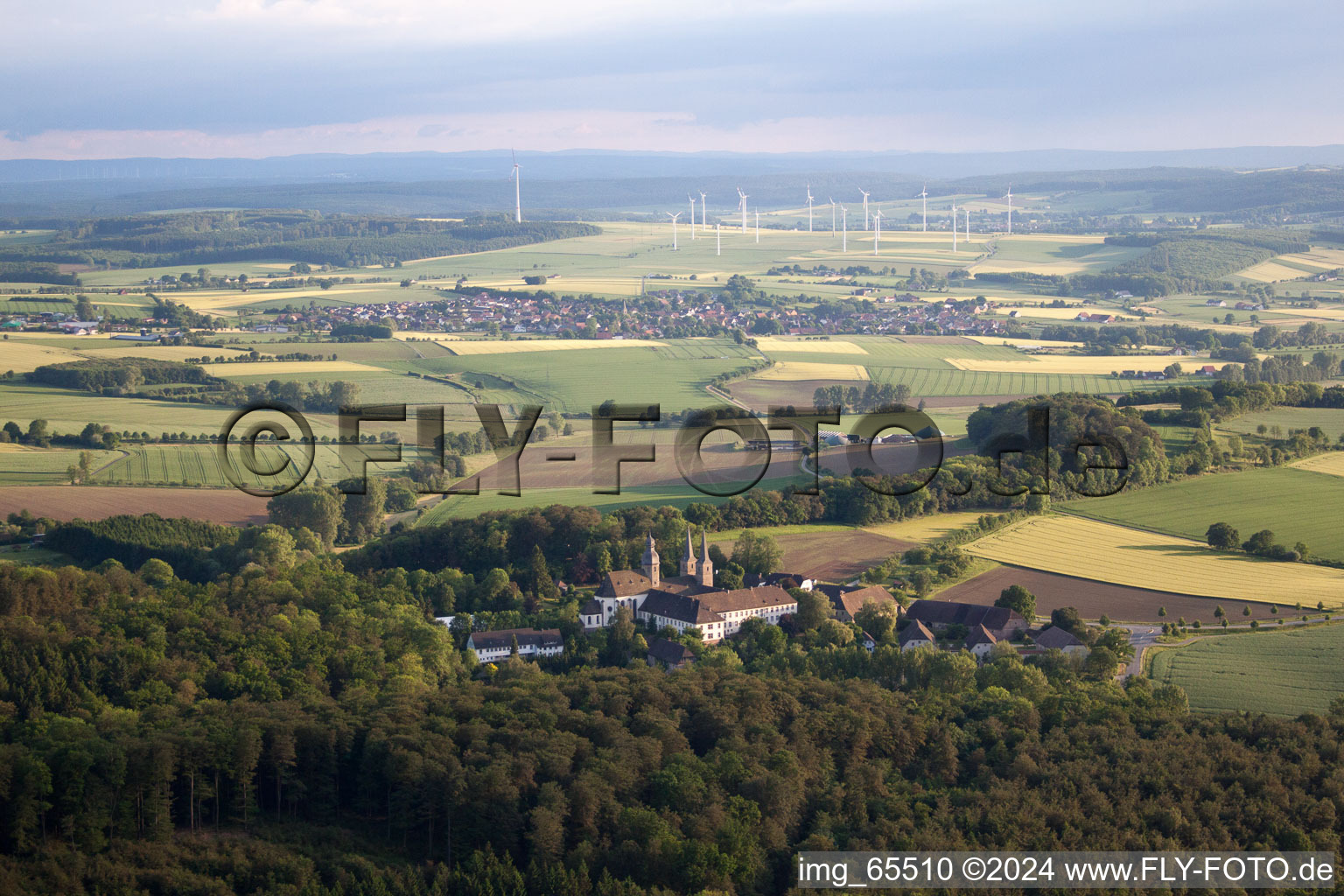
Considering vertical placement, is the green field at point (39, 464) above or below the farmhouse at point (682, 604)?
above

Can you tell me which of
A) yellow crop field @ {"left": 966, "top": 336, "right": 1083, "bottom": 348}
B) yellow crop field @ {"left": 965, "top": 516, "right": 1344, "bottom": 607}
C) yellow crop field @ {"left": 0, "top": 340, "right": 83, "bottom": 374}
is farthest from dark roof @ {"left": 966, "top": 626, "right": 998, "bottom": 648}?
yellow crop field @ {"left": 966, "top": 336, "right": 1083, "bottom": 348}

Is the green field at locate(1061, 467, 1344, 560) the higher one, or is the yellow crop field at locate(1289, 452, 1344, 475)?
the yellow crop field at locate(1289, 452, 1344, 475)

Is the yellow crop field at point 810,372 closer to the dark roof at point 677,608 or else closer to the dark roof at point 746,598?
the dark roof at point 746,598

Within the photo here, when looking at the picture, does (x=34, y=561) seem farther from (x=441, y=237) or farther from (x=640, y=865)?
(x=441, y=237)

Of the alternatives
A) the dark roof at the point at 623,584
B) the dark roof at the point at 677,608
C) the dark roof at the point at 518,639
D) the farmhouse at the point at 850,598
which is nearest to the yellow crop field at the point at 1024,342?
the farmhouse at the point at 850,598

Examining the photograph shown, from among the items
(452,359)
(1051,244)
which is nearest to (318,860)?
(452,359)

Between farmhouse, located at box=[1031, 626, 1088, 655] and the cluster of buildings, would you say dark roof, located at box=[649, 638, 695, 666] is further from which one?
farmhouse, located at box=[1031, 626, 1088, 655]

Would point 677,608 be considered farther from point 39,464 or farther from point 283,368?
point 283,368
